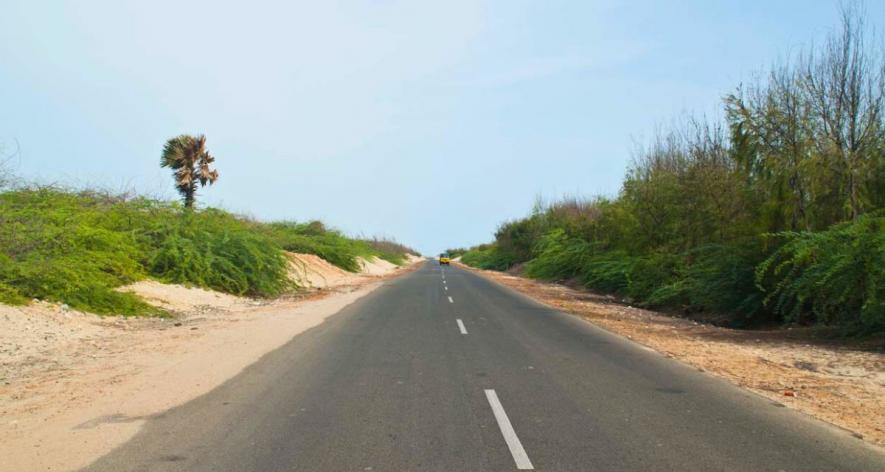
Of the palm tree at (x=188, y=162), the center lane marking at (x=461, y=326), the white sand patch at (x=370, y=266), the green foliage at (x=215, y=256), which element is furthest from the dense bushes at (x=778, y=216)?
the white sand patch at (x=370, y=266)

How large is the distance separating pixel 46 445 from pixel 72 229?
13797 millimetres

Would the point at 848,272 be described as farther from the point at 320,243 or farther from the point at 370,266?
the point at 370,266

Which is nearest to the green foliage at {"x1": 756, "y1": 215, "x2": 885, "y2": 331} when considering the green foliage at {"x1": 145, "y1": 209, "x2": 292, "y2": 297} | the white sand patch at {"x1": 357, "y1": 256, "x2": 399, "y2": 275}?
the green foliage at {"x1": 145, "y1": 209, "x2": 292, "y2": 297}

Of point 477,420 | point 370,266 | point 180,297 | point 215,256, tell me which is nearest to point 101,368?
point 477,420

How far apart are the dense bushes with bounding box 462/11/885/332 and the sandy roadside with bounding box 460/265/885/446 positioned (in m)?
1.05

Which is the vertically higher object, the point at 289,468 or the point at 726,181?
the point at 726,181

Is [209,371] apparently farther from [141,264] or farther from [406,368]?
[141,264]

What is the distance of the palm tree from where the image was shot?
33.0m

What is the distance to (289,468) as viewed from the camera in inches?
201

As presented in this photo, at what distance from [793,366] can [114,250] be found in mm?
17632

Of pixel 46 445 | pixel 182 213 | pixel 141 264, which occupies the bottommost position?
pixel 46 445

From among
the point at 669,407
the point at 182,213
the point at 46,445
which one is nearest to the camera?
the point at 46,445

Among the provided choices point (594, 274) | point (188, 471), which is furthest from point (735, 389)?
point (594, 274)

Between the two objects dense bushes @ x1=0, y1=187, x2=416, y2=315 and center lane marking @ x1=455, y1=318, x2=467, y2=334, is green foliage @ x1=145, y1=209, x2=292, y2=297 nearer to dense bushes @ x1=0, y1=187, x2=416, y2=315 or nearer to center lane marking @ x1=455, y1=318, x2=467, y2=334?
dense bushes @ x1=0, y1=187, x2=416, y2=315
